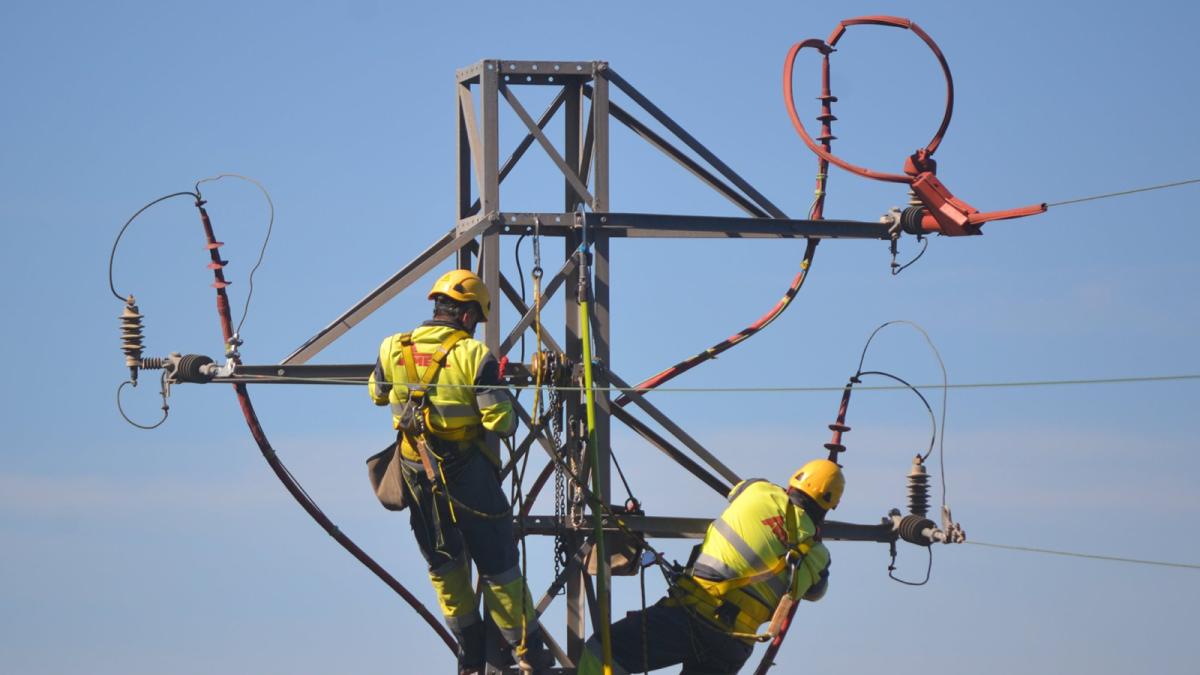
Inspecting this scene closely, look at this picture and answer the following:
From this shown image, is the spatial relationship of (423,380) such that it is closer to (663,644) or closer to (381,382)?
(381,382)

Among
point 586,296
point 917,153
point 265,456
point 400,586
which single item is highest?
point 917,153

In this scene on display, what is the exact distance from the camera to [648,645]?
15516mm

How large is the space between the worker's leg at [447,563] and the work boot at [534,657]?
36 centimetres

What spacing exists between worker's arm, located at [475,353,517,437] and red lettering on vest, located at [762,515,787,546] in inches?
80.3

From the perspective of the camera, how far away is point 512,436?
15156 millimetres

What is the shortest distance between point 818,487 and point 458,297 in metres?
3.04

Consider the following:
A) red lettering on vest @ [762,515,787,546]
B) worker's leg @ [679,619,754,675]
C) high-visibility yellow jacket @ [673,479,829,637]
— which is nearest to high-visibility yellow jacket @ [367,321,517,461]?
high-visibility yellow jacket @ [673,479,829,637]

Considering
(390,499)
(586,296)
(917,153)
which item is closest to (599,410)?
(586,296)

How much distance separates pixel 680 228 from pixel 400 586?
3471 millimetres

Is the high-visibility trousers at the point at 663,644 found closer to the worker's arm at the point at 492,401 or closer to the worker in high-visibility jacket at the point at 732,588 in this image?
the worker in high-visibility jacket at the point at 732,588

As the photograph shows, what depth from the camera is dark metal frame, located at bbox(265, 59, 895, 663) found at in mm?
15875

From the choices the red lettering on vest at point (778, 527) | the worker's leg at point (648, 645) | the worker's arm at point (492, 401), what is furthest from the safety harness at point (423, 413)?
the red lettering on vest at point (778, 527)

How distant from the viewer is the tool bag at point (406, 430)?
48.2 feet

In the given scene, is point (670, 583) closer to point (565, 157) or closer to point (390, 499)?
point (390, 499)
